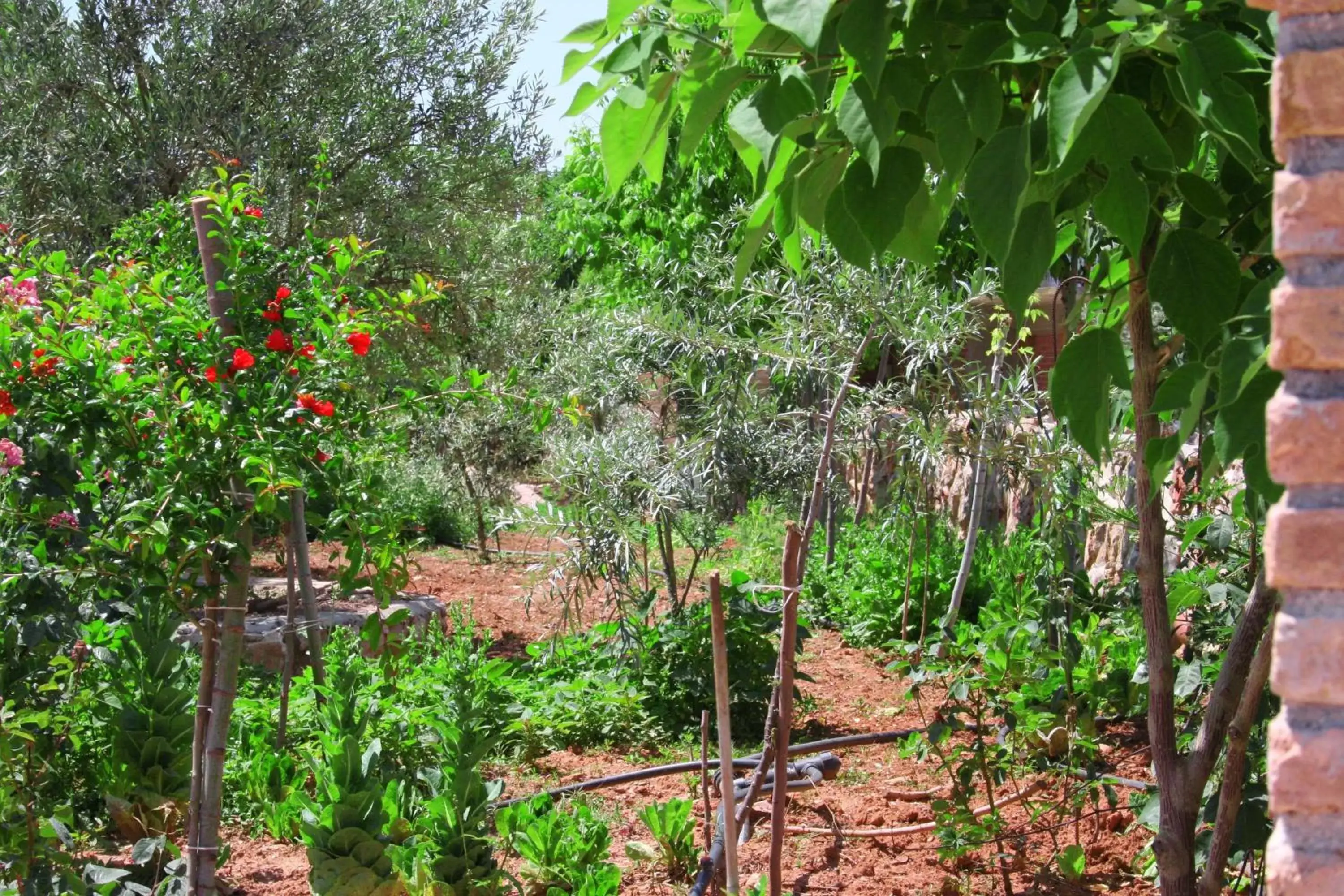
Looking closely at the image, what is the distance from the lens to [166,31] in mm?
7383

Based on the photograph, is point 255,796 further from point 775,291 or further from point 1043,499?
point 1043,499

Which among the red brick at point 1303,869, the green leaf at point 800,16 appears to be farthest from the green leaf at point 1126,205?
the red brick at point 1303,869

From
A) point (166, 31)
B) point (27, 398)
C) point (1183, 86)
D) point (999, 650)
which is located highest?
point (166, 31)

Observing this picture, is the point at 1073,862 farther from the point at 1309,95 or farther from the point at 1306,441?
the point at 1309,95

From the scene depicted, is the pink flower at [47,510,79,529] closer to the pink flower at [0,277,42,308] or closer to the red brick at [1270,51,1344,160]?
the pink flower at [0,277,42,308]

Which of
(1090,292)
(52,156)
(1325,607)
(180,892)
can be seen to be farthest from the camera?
(52,156)

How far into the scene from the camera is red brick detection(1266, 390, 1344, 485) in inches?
34.7

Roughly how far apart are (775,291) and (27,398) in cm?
294

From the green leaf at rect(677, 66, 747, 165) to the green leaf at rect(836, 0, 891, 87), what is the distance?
0.19 metres

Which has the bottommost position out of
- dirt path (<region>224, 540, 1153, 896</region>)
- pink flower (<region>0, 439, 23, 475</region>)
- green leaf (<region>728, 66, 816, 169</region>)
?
dirt path (<region>224, 540, 1153, 896</region>)

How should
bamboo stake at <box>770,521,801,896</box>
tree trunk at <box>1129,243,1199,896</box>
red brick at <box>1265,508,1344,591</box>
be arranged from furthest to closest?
bamboo stake at <box>770,521,801,896</box> < tree trunk at <box>1129,243,1199,896</box> < red brick at <box>1265,508,1344,591</box>

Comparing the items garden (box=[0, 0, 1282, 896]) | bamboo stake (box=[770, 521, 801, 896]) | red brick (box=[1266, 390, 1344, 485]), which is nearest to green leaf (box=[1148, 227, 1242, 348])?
garden (box=[0, 0, 1282, 896])

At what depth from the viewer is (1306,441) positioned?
89cm

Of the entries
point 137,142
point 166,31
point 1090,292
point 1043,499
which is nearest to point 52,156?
point 137,142
